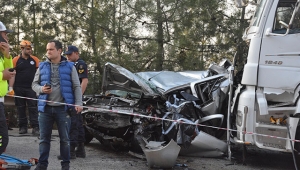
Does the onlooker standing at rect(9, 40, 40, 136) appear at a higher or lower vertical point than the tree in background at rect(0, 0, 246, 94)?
lower

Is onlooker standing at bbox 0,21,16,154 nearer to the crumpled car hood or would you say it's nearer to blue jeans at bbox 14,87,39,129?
the crumpled car hood

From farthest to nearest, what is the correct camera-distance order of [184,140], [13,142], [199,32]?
[199,32], [13,142], [184,140]

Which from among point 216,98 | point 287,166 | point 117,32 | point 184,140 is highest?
point 117,32

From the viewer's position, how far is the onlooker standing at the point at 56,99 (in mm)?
4586

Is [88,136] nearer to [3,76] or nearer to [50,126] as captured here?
[50,126]

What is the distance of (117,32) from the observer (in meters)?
10.5

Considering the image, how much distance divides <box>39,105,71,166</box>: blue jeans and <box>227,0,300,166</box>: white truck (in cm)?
253

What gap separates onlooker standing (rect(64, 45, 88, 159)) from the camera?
578cm

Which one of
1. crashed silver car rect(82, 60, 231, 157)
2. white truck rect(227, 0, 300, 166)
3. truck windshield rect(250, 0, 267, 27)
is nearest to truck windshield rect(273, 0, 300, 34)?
white truck rect(227, 0, 300, 166)

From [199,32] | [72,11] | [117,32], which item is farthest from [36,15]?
[199,32]

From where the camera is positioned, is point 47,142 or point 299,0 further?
point 299,0

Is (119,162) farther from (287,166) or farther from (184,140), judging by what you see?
(287,166)

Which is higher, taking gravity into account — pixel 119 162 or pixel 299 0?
pixel 299 0

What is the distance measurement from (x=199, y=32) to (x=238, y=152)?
4.32 meters
